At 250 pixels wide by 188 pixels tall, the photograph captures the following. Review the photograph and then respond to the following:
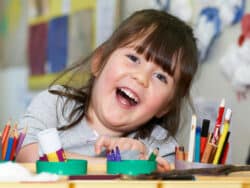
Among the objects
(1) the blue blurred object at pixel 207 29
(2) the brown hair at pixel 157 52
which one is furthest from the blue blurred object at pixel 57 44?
(2) the brown hair at pixel 157 52

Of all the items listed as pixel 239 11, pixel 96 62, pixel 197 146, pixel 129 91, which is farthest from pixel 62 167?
pixel 239 11

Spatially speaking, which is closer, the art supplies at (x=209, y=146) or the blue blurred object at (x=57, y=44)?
the art supplies at (x=209, y=146)

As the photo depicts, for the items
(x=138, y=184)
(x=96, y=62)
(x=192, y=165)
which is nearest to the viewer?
(x=138, y=184)

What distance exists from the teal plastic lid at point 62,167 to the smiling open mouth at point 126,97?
28cm

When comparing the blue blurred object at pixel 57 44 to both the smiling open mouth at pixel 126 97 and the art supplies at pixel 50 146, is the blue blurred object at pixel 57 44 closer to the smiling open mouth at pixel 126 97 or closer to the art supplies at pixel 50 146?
the smiling open mouth at pixel 126 97

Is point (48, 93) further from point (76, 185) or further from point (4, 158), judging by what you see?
point (76, 185)

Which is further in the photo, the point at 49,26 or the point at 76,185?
the point at 49,26

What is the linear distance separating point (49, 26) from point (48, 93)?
36.4 inches

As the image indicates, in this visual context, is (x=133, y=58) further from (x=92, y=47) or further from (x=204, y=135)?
(x=92, y=47)

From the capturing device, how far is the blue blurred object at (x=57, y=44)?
1636 mm

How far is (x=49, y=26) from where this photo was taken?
1.74 m

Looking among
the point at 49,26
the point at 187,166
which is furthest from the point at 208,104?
the point at 49,26

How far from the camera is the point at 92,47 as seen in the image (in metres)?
1.46

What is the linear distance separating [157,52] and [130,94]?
2.8 inches
